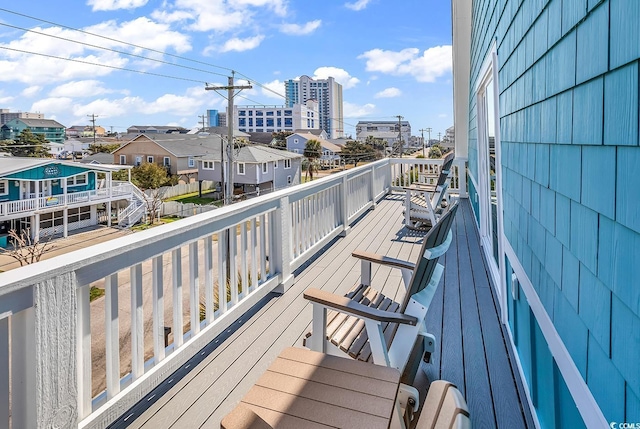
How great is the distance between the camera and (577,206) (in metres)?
1.17

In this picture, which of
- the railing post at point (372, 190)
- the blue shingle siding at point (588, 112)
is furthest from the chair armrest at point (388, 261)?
the railing post at point (372, 190)

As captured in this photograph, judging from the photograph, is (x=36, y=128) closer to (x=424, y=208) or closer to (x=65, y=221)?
(x=65, y=221)

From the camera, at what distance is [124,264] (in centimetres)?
183

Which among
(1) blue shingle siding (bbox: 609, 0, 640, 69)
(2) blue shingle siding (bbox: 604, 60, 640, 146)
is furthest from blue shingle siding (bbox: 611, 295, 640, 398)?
(1) blue shingle siding (bbox: 609, 0, 640, 69)

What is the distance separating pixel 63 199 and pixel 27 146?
874 inches

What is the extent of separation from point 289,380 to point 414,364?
0.80 m

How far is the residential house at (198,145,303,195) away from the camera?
93.4 ft

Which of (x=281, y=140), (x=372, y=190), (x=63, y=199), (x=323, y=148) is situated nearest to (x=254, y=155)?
(x=63, y=199)

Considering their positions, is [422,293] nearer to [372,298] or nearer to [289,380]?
[372,298]

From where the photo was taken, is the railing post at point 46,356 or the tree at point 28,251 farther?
the tree at point 28,251

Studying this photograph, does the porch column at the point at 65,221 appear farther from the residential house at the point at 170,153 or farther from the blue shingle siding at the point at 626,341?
the blue shingle siding at the point at 626,341

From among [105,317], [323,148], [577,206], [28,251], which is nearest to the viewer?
[577,206]

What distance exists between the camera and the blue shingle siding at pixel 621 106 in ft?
2.56

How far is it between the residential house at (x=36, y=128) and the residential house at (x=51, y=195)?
36349 millimetres
